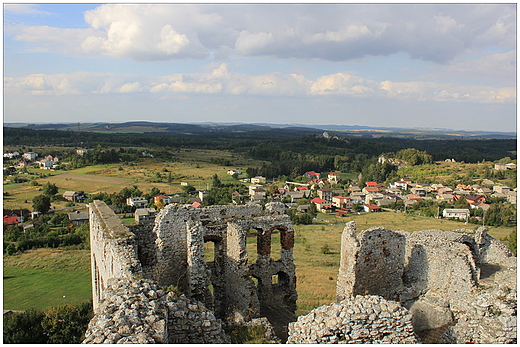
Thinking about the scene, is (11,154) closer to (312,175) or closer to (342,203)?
(312,175)

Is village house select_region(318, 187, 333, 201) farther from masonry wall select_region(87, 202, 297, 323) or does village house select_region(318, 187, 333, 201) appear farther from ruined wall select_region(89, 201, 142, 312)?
ruined wall select_region(89, 201, 142, 312)

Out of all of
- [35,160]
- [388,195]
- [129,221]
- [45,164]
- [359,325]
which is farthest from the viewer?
[35,160]

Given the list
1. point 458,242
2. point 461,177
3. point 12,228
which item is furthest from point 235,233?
point 461,177

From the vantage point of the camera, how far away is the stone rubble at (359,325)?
8352mm

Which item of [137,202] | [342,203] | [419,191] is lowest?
[342,203]

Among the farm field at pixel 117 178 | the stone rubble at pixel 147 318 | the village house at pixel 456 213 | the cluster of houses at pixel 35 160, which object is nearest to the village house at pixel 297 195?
the farm field at pixel 117 178

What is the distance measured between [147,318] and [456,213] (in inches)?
2702

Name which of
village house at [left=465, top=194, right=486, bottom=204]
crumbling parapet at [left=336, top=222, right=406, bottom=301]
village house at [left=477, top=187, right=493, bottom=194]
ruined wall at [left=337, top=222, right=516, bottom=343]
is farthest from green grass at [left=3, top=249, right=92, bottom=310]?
village house at [left=477, top=187, right=493, bottom=194]

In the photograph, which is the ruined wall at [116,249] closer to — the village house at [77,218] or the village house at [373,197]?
the village house at [77,218]

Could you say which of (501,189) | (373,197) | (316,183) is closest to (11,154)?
(316,183)

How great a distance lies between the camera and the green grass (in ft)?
94.7

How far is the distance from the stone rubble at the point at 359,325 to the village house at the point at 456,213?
6397 cm

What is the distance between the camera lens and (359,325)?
27.5 ft

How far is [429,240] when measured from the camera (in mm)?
13195
